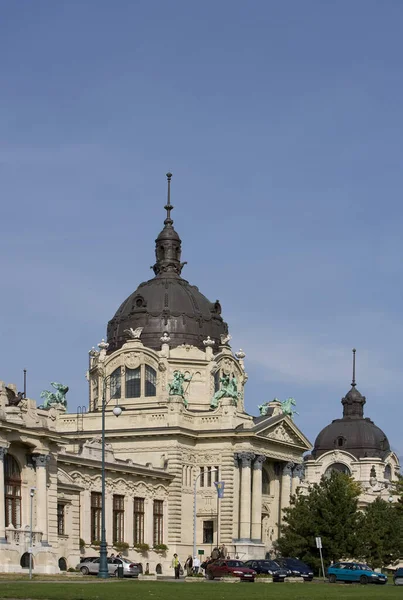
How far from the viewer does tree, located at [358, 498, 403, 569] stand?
104 metres

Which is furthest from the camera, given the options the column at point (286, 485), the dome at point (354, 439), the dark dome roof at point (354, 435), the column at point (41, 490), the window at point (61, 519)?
the dark dome roof at point (354, 435)

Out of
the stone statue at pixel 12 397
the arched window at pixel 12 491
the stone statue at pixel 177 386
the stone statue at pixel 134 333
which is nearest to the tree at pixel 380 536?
the stone statue at pixel 177 386

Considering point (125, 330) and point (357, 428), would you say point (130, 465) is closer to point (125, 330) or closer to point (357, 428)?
point (125, 330)

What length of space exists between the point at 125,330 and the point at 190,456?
15519 millimetres

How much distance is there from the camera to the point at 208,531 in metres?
116

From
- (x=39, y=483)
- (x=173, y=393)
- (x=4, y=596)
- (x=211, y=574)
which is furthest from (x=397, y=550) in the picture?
(x=4, y=596)

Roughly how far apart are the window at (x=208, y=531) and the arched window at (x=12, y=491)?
38.0m

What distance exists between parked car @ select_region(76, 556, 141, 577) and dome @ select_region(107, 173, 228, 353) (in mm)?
41406

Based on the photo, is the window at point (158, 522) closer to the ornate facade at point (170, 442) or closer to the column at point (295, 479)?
the ornate facade at point (170, 442)

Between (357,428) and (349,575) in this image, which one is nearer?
(349,575)

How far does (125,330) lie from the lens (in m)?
125

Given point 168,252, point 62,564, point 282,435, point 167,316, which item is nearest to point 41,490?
point 62,564

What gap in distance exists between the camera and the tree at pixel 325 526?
101 meters

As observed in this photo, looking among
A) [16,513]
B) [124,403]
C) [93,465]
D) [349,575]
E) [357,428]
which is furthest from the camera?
[357,428]
